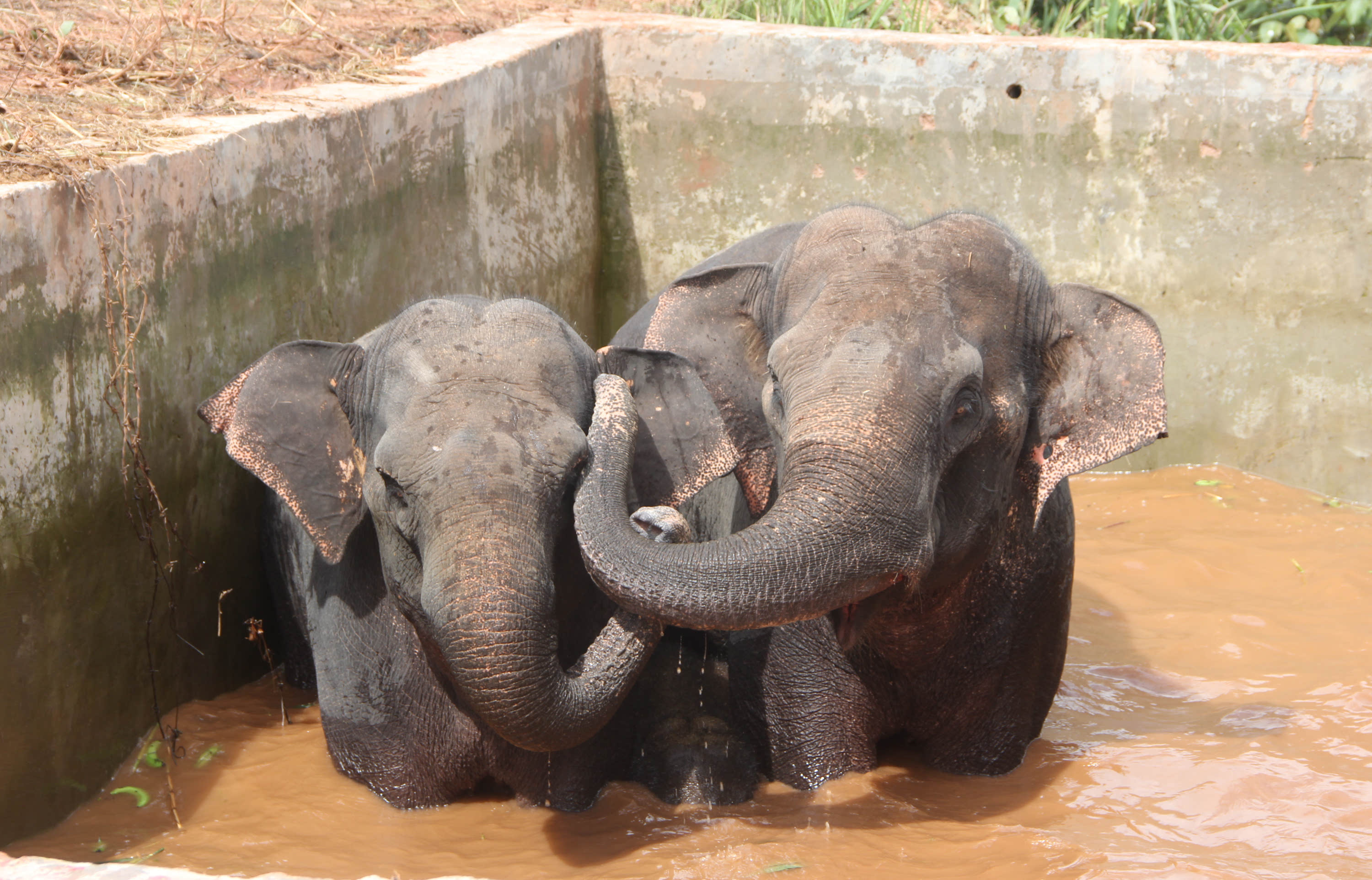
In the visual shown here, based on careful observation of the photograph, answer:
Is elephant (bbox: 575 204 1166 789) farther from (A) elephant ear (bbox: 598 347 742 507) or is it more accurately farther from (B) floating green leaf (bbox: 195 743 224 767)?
(B) floating green leaf (bbox: 195 743 224 767)

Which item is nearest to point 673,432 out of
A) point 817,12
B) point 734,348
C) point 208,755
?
point 734,348

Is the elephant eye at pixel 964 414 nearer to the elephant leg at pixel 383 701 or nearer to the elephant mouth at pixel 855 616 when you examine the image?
the elephant mouth at pixel 855 616

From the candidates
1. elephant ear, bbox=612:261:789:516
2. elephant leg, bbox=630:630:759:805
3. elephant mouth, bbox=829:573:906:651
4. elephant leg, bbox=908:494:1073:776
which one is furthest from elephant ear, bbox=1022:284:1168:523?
elephant leg, bbox=630:630:759:805

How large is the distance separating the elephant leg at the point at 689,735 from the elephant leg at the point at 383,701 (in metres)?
0.47

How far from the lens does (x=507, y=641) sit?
2980 mm

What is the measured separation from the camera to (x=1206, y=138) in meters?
6.57

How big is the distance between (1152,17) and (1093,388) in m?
5.89

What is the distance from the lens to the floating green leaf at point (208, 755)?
13.1ft

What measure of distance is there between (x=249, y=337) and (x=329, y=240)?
1.93ft

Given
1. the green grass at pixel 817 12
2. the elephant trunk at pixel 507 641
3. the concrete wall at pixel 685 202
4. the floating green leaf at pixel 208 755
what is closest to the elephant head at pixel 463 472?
the elephant trunk at pixel 507 641

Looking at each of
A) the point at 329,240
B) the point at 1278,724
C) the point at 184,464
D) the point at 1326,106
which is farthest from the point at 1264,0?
the point at 184,464

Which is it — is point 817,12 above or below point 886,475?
above

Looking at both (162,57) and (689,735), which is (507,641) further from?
(162,57)

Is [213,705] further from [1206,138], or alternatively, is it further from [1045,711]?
[1206,138]
